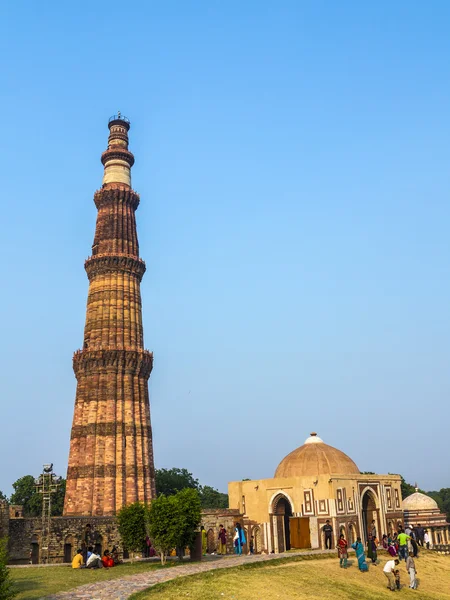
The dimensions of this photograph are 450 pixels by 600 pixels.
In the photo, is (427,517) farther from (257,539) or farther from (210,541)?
(210,541)

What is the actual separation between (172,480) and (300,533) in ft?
176

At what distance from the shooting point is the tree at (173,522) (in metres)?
26.9

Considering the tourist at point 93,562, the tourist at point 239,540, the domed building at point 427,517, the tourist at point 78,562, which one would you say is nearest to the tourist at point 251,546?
the tourist at point 239,540

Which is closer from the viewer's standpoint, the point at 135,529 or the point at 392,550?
the point at 392,550

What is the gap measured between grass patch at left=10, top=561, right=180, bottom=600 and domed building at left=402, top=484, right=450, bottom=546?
105ft

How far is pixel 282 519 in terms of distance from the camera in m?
38.8

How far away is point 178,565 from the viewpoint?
86.9 feet

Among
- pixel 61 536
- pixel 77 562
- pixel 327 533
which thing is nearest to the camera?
pixel 77 562

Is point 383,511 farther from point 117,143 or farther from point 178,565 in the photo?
point 117,143

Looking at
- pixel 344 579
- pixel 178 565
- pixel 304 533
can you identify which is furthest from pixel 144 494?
pixel 344 579

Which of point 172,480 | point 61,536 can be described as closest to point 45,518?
point 61,536

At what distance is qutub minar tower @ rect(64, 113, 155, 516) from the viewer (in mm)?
43750

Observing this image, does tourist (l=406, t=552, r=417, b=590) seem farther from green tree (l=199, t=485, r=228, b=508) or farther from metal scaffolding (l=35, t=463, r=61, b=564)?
green tree (l=199, t=485, r=228, b=508)

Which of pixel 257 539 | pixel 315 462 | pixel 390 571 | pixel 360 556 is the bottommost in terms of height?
pixel 390 571
